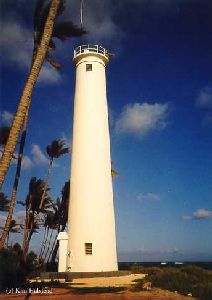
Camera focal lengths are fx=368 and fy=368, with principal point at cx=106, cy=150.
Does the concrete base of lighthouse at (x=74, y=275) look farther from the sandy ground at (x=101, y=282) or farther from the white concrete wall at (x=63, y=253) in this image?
the white concrete wall at (x=63, y=253)

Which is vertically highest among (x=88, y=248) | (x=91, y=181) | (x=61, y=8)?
(x=61, y=8)

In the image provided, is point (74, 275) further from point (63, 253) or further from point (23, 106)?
point (23, 106)

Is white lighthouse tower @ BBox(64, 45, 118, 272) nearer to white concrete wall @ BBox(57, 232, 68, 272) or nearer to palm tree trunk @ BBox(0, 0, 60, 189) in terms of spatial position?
white concrete wall @ BBox(57, 232, 68, 272)

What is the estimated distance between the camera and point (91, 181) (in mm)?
21297

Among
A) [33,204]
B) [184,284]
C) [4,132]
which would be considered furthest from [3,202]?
[184,284]

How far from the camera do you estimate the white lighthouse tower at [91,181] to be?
20.5 metres

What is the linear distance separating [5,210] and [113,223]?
16.5 metres

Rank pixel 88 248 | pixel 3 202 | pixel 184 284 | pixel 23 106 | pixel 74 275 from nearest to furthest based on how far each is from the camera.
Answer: pixel 184 284, pixel 23 106, pixel 74 275, pixel 88 248, pixel 3 202

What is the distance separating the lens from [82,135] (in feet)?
73.2

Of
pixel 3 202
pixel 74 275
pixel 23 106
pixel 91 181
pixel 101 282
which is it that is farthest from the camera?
pixel 3 202

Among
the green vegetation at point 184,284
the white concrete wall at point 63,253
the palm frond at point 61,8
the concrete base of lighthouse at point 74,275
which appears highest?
the palm frond at point 61,8

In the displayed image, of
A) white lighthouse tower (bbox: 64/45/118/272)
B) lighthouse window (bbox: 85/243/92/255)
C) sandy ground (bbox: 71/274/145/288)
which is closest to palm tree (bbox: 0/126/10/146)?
white lighthouse tower (bbox: 64/45/118/272)

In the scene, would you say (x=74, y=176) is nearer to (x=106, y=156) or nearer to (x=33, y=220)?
(x=106, y=156)

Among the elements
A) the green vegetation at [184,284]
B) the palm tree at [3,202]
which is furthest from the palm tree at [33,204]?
the green vegetation at [184,284]
